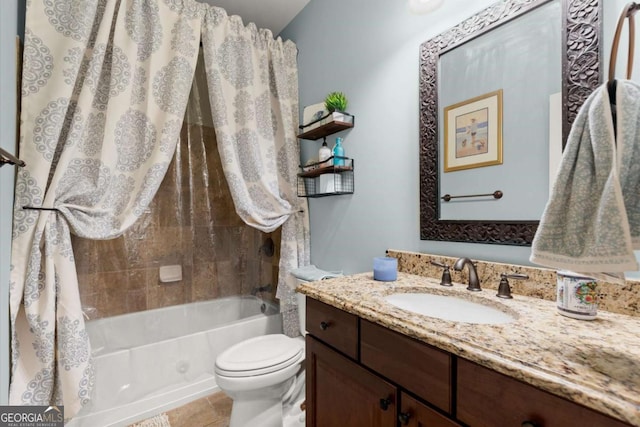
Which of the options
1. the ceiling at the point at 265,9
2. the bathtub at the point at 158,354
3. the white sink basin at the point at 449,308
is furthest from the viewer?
the ceiling at the point at 265,9

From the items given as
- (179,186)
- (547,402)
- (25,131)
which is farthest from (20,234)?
(547,402)

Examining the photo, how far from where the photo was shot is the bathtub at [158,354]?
1.55 meters

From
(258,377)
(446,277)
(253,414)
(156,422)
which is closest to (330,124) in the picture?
(446,277)

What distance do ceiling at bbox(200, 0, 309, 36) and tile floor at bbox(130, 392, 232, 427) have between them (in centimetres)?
267

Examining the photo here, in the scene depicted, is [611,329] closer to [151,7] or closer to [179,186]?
[179,186]

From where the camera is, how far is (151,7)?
5.02 ft

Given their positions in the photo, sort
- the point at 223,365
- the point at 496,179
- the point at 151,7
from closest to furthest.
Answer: the point at 496,179
the point at 223,365
the point at 151,7

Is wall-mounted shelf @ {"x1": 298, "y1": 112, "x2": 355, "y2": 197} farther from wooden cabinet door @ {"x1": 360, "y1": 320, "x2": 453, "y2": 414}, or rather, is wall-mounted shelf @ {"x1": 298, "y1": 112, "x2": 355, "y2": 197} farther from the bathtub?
the bathtub

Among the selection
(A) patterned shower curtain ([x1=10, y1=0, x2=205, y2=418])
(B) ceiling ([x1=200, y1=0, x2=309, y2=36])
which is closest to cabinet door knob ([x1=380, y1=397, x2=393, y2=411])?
(A) patterned shower curtain ([x1=10, y1=0, x2=205, y2=418])

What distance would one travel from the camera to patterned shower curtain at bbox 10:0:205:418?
1.23 metres

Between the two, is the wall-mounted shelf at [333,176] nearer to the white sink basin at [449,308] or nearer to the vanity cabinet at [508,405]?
the white sink basin at [449,308]

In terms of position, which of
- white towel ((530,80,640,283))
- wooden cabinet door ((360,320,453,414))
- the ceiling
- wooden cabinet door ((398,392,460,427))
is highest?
the ceiling

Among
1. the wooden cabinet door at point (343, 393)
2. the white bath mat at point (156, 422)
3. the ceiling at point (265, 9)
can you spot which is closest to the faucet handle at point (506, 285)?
the wooden cabinet door at point (343, 393)

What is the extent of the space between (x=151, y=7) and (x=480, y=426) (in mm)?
2261
